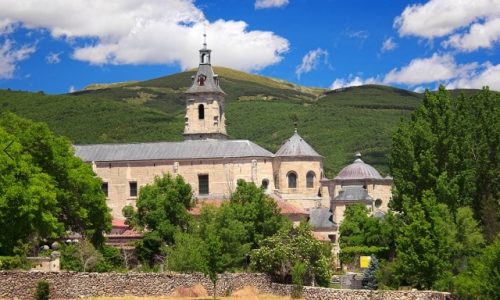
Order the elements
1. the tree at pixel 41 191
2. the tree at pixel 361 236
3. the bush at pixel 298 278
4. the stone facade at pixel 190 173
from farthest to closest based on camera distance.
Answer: the stone facade at pixel 190 173, the tree at pixel 361 236, the tree at pixel 41 191, the bush at pixel 298 278

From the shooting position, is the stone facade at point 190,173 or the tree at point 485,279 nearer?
the tree at point 485,279

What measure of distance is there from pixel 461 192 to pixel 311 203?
21.7m

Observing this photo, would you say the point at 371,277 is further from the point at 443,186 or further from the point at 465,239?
the point at 443,186

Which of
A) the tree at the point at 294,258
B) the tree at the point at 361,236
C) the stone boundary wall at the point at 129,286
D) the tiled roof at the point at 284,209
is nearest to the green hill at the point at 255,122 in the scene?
the tiled roof at the point at 284,209

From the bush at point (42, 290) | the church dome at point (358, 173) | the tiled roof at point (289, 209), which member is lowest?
the bush at point (42, 290)

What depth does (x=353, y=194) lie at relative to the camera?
67.9 meters

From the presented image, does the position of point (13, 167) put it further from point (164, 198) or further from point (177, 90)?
point (177, 90)

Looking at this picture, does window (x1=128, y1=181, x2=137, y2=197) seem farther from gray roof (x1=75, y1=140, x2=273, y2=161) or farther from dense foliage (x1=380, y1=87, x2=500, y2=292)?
dense foliage (x1=380, y1=87, x2=500, y2=292)

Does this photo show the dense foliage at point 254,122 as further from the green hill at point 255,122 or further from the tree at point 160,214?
the tree at point 160,214

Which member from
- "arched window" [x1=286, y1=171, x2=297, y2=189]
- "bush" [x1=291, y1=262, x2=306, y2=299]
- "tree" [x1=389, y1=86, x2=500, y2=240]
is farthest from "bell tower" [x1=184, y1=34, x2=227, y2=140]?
"bush" [x1=291, y1=262, x2=306, y2=299]

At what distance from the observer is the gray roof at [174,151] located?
7088 centimetres

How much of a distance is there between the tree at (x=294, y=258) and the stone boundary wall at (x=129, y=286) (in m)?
3.26

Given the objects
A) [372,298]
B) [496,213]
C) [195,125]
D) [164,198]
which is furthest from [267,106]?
[372,298]

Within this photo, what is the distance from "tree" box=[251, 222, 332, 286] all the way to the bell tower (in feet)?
89.4
